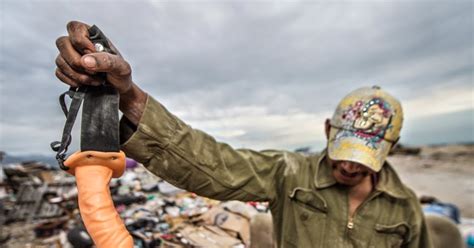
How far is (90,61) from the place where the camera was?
0.77 metres

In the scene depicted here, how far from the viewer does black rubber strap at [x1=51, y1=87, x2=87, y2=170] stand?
81 centimetres

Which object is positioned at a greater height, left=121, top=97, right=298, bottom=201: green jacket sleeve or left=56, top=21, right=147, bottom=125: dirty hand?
left=56, top=21, right=147, bottom=125: dirty hand

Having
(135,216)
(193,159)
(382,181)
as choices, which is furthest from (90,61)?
(135,216)

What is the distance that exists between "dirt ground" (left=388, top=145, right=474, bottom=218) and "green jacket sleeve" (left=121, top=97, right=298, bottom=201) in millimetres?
6398

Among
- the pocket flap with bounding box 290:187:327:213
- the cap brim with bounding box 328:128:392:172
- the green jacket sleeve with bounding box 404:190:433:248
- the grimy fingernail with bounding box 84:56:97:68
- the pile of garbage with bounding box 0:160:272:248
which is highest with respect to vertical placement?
the grimy fingernail with bounding box 84:56:97:68

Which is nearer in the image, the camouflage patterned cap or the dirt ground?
the camouflage patterned cap

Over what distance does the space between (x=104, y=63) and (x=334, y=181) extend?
1.32m

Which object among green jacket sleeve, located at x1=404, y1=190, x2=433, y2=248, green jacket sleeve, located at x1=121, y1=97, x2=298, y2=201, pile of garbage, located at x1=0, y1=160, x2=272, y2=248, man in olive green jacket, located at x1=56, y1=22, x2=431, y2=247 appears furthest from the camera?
pile of garbage, located at x1=0, y1=160, x2=272, y2=248

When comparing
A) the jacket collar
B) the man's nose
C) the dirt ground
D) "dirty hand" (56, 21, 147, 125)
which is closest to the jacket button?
the jacket collar

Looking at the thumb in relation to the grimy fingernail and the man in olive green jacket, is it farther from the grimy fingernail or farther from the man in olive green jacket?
the man in olive green jacket

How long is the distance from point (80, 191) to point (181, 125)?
48 cm

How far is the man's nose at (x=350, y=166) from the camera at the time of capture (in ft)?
4.93

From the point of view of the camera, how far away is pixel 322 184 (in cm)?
162

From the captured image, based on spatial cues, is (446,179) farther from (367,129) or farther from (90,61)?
(90,61)
